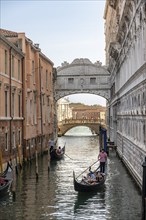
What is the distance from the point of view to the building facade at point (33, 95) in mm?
21297

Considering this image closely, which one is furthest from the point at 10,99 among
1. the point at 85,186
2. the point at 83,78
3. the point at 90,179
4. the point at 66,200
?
the point at 83,78

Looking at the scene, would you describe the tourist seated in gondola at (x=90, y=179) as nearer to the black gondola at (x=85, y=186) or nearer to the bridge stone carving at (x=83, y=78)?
the black gondola at (x=85, y=186)

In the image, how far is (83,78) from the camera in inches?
1467

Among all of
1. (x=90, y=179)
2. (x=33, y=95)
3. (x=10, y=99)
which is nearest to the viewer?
(x=90, y=179)

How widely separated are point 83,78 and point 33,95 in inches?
543

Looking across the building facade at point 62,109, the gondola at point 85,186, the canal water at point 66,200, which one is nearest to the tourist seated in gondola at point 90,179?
the gondola at point 85,186

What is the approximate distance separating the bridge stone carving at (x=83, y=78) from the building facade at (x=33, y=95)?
758 centimetres

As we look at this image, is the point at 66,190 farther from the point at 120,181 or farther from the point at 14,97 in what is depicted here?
the point at 14,97

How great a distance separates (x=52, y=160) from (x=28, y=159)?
1986 mm

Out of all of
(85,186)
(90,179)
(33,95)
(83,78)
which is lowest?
(85,186)

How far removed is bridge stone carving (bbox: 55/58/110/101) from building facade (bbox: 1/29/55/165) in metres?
7.58

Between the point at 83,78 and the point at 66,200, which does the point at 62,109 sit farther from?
the point at 66,200

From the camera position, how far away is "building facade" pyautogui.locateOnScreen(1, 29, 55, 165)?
69.9 ft

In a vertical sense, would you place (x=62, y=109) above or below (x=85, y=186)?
above
